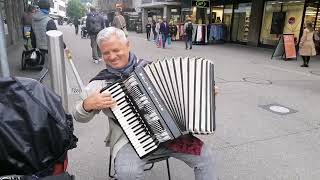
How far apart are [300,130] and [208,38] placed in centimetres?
1643

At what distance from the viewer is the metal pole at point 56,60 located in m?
3.08

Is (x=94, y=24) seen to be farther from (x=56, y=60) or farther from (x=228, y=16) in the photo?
(x=228, y=16)

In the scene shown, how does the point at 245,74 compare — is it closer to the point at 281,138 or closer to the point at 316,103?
the point at 316,103

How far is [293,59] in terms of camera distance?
13742 mm

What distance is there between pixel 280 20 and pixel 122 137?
16.4m

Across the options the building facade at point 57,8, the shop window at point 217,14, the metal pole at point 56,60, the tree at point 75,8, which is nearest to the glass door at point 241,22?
the shop window at point 217,14

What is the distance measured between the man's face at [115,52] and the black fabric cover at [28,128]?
32.0 inches

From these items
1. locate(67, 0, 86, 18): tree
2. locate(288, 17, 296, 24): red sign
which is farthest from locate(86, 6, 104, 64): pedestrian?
locate(67, 0, 86, 18): tree

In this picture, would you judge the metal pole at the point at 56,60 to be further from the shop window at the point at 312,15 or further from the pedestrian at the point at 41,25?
the shop window at the point at 312,15

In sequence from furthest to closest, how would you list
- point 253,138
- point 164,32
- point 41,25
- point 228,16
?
point 228,16, point 164,32, point 41,25, point 253,138

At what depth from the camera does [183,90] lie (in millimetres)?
2410

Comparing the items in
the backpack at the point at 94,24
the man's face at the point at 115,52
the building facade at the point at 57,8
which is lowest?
the building facade at the point at 57,8

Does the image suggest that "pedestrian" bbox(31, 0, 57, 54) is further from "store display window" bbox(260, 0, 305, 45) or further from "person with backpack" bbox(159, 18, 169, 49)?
"store display window" bbox(260, 0, 305, 45)

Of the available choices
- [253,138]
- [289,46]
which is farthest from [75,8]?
[253,138]
